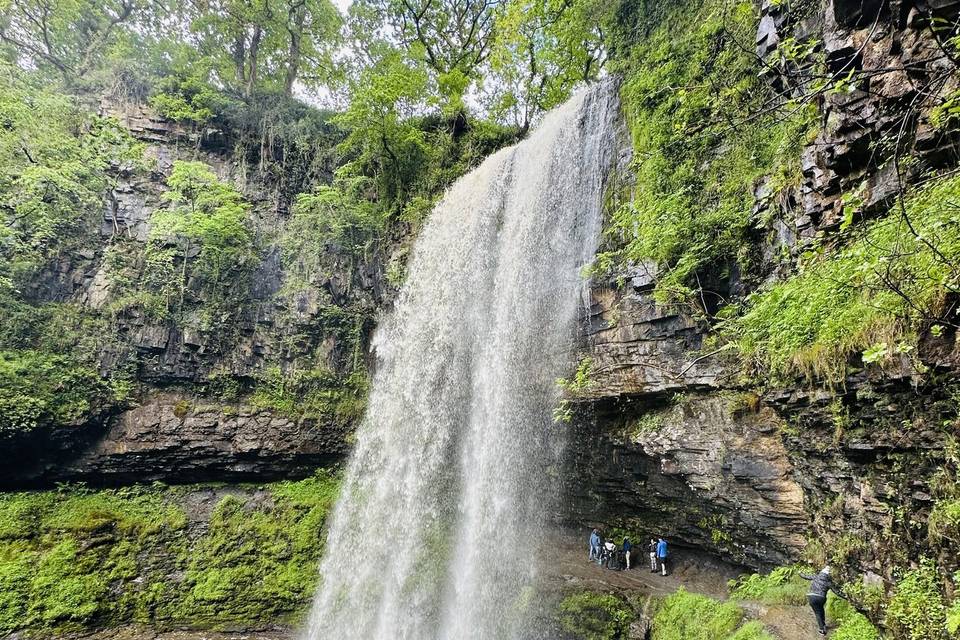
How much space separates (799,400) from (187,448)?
45.4 feet

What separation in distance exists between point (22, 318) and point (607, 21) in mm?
→ 16508

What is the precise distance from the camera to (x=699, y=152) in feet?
26.7

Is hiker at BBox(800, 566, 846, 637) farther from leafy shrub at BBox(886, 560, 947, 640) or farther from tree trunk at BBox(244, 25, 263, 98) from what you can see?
Result: tree trunk at BBox(244, 25, 263, 98)

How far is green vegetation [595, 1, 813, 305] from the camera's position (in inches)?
284

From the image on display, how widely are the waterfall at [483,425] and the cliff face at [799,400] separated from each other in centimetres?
109

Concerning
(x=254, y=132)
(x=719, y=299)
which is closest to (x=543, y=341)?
(x=719, y=299)

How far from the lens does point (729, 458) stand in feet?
24.1

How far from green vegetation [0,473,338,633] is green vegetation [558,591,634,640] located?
6.59 metres

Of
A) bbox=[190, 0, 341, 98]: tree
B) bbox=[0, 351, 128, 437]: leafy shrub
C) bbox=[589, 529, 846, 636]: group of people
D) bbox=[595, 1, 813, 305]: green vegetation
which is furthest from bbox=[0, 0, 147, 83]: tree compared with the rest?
bbox=[589, 529, 846, 636]: group of people

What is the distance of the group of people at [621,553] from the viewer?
9.22 meters

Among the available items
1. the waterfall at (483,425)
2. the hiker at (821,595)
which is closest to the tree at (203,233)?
the waterfall at (483,425)

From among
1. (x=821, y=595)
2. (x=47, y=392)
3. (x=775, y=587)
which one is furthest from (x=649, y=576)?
(x=47, y=392)

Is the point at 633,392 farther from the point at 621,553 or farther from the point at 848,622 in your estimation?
the point at 848,622

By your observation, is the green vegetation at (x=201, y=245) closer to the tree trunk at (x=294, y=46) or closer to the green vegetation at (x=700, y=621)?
the tree trunk at (x=294, y=46)
